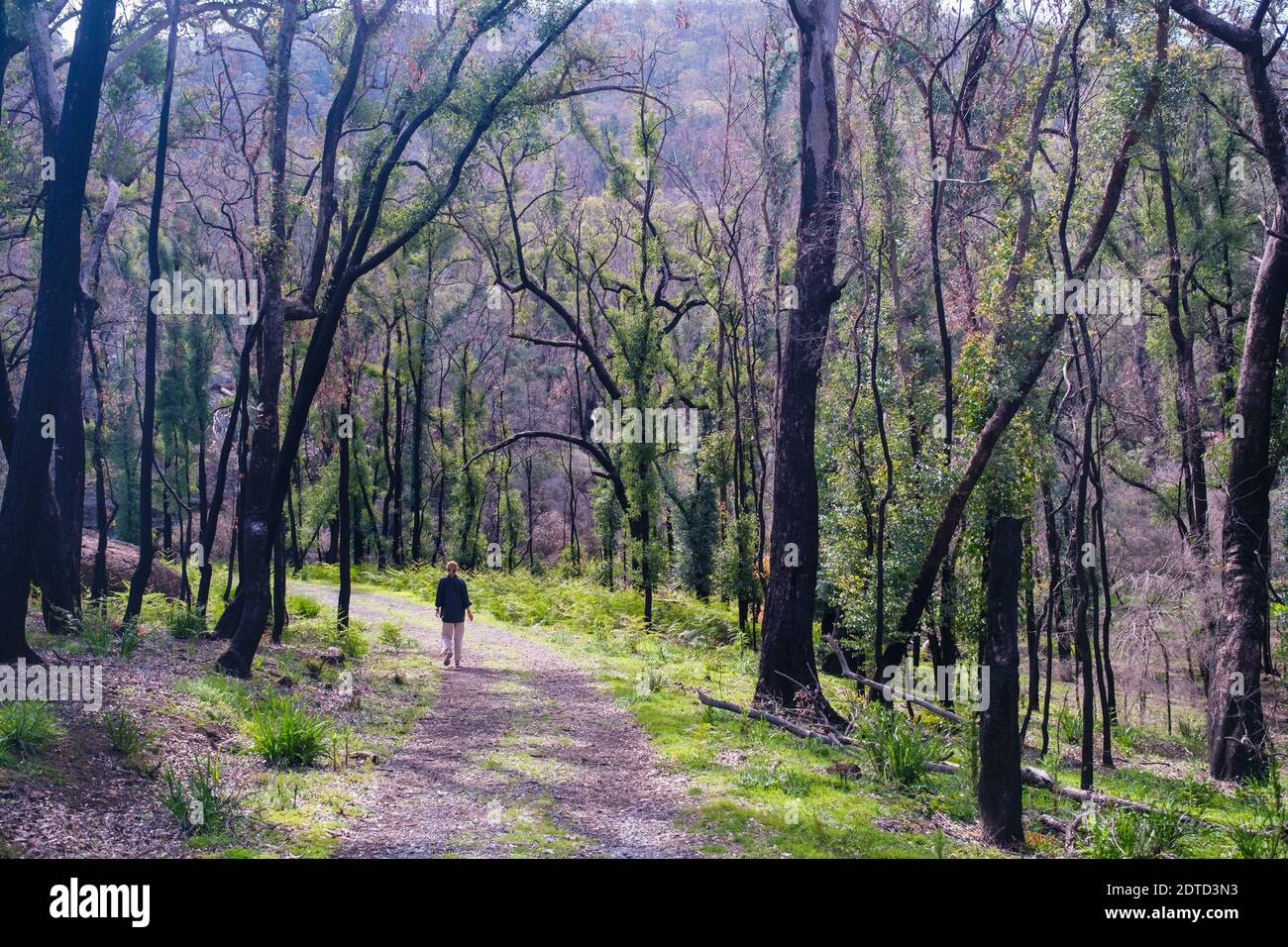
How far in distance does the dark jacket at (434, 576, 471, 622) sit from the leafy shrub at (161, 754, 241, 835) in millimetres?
8177

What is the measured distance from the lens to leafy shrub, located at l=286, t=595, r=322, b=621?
1880 cm

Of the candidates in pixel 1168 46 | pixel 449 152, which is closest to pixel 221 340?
pixel 449 152

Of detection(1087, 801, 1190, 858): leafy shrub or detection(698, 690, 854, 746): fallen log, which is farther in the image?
detection(698, 690, 854, 746): fallen log

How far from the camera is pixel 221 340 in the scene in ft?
132

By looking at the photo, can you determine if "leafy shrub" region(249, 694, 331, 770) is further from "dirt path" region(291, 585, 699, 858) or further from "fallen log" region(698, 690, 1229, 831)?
"fallen log" region(698, 690, 1229, 831)

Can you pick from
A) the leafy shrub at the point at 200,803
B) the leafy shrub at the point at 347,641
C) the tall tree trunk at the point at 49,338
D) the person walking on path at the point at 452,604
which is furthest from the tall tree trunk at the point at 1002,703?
the leafy shrub at the point at 347,641

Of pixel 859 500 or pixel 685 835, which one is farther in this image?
pixel 859 500

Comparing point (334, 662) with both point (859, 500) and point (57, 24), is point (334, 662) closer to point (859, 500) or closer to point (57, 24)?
point (859, 500)

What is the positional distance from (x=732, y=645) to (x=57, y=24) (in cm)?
1736

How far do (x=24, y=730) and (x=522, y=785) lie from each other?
12.2ft

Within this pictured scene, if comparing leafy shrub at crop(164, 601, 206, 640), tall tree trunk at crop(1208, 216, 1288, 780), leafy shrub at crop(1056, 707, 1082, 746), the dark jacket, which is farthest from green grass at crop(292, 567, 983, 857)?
tall tree trunk at crop(1208, 216, 1288, 780)

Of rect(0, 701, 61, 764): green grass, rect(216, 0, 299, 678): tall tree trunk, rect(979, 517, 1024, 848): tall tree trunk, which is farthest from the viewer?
rect(216, 0, 299, 678): tall tree trunk

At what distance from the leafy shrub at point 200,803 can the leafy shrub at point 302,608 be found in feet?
42.7

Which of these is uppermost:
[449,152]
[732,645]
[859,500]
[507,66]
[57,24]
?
[57,24]
